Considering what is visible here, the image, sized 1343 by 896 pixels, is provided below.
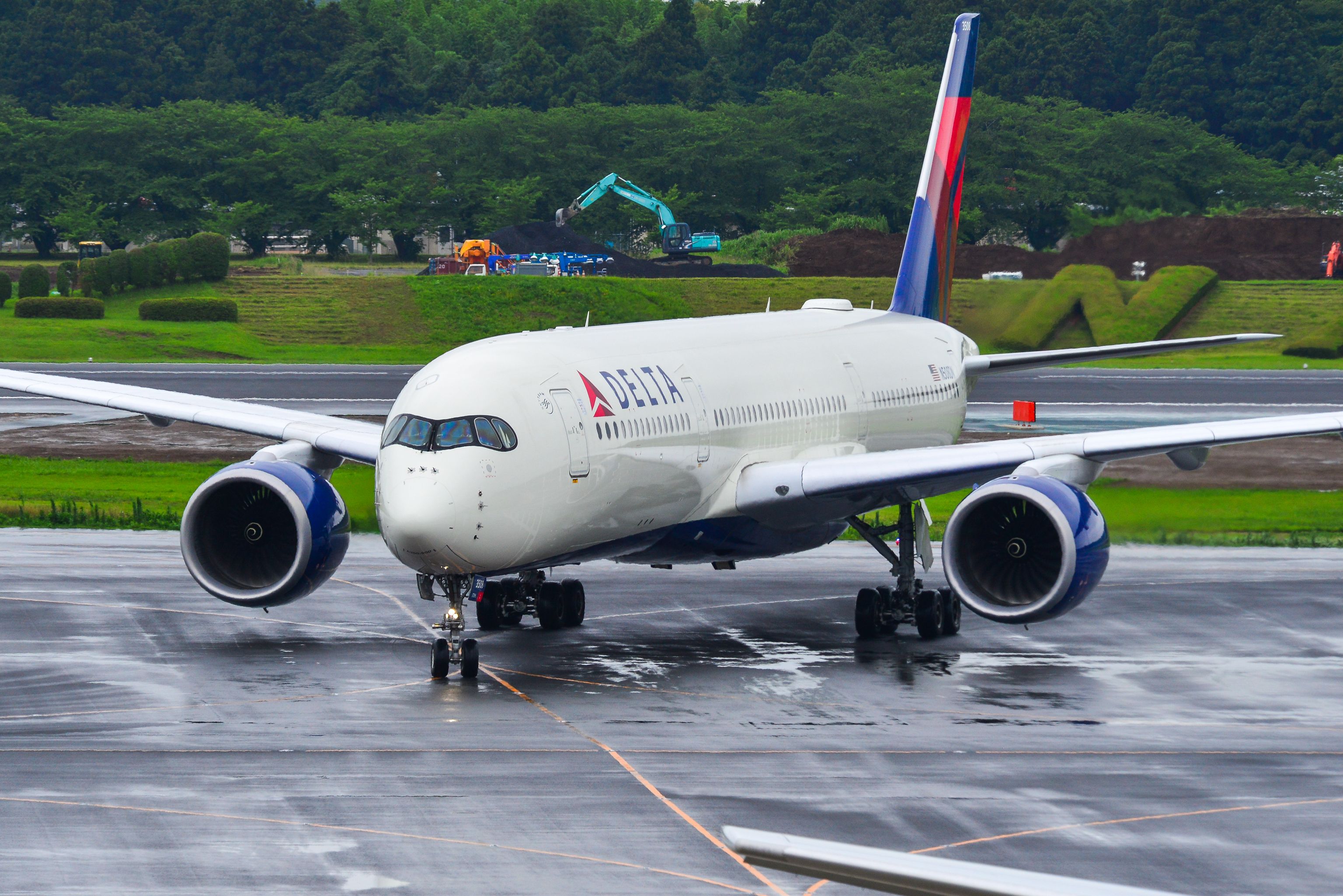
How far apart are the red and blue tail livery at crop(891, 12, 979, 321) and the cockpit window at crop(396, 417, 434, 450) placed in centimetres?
1569

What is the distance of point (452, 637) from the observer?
24703 mm

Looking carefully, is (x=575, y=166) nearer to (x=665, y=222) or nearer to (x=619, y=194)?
(x=619, y=194)

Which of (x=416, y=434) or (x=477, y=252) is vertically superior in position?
(x=477, y=252)

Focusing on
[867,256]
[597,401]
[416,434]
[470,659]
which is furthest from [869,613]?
[867,256]

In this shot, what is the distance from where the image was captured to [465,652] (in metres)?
Result: 24.5

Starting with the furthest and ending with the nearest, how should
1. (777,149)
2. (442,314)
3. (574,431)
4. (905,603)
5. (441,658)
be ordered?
(777,149)
(442,314)
(905,603)
(441,658)
(574,431)

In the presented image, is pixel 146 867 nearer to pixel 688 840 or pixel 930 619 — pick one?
pixel 688 840

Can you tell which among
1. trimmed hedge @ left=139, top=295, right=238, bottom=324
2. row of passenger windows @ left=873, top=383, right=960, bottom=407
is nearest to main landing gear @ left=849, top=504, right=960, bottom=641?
row of passenger windows @ left=873, top=383, right=960, bottom=407

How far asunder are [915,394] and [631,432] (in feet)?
32.1

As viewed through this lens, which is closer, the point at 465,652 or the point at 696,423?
the point at 465,652

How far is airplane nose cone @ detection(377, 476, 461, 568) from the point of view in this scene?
22.5 m

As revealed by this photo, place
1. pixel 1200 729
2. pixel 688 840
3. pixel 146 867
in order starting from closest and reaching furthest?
pixel 146 867 < pixel 688 840 < pixel 1200 729

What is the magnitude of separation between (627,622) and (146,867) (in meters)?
14.2

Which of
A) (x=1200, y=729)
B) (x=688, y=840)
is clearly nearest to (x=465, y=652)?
(x=688, y=840)
